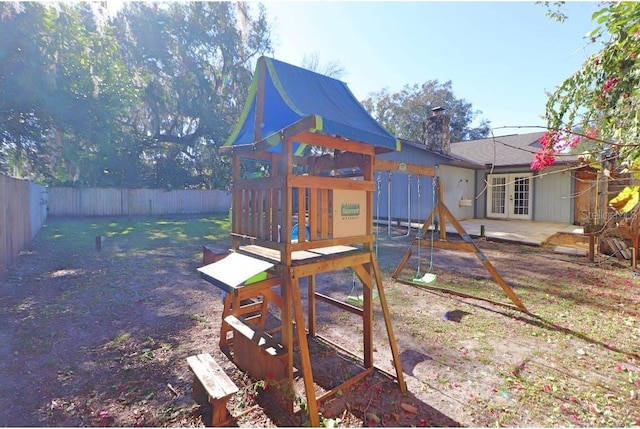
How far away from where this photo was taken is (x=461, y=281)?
517 cm

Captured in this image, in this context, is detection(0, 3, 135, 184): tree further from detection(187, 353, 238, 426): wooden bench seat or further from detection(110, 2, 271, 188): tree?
detection(187, 353, 238, 426): wooden bench seat

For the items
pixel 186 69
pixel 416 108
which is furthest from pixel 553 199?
pixel 186 69

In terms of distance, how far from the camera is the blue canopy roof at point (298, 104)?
7.91ft

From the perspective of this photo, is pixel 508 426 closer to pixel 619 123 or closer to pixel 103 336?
pixel 619 123

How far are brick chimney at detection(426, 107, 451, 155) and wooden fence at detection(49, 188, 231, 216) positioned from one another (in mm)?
12448

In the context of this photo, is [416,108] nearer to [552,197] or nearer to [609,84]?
[552,197]

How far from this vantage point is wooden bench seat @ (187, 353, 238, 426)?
1908mm

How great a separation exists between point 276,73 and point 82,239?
9.39 m

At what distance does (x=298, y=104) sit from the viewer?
245cm

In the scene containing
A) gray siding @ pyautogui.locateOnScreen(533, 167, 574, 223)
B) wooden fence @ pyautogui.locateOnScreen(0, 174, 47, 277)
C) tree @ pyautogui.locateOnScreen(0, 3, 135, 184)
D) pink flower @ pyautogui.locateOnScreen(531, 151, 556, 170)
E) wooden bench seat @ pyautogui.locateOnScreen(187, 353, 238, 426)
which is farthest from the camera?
gray siding @ pyautogui.locateOnScreen(533, 167, 574, 223)

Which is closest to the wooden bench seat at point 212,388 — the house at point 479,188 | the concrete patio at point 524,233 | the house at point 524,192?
the concrete patio at point 524,233

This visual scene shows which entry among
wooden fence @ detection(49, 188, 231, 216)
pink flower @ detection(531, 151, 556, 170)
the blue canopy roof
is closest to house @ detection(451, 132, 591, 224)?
pink flower @ detection(531, 151, 556, 170)

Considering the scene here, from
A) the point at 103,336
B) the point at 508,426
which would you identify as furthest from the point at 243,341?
the point at 508,426

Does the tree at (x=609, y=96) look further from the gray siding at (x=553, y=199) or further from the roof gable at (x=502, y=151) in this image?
the gray siding at (x=553, y=199)
